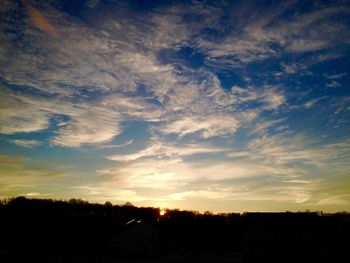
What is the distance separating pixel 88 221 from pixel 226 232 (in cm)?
2973

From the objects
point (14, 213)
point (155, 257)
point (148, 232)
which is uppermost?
point (14, 213)

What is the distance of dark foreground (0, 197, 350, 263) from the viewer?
31.7 m

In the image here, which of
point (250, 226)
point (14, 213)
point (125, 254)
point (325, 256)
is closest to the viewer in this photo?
point (325, 256)

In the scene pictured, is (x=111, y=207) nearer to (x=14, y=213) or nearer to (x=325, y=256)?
(x=14, y=213)

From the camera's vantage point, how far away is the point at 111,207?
110 meters

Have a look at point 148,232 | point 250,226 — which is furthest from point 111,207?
point 250,226

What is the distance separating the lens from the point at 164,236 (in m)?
72.4

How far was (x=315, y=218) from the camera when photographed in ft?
107

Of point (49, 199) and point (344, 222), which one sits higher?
point (49, 199)

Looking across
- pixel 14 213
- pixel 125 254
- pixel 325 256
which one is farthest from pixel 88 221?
pixel 325 256

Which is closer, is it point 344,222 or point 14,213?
point 344,222

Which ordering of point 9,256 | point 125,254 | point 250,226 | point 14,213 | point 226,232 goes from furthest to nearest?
point 14,213, point 226,232, point 125,254, point 9,256, point 250,226

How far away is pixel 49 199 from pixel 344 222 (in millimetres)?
92820

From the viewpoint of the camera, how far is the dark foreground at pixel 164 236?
3173cm
